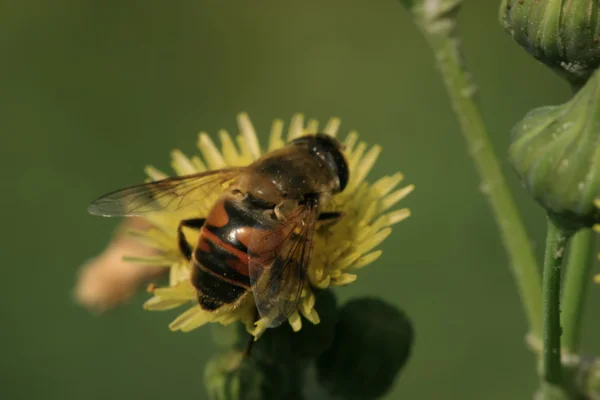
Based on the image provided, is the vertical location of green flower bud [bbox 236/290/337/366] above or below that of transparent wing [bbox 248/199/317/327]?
below

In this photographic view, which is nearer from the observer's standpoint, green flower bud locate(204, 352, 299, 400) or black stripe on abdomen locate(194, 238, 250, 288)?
black stripe on abdomen locate(194, 238, 250, 288)

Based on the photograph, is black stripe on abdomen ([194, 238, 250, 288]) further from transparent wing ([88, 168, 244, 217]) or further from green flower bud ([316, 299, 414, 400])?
green flower bud ([316, 299, 414, 400])

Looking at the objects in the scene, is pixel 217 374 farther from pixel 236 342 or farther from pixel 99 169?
pixel 99 169

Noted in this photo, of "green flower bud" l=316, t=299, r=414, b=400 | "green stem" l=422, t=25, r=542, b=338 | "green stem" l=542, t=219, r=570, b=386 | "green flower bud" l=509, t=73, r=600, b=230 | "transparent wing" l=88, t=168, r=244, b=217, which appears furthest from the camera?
"green flower bud" l=316, t=299, r=414, b=400

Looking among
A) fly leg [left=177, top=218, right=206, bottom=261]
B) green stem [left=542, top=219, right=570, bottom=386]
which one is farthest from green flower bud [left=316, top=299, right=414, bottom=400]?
green stem [left=542, top=219, right=570, bottom=386]

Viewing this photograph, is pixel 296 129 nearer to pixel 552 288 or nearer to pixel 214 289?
pixel 214 289

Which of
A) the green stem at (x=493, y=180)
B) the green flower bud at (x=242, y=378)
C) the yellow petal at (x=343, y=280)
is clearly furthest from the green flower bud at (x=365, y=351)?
the green stem at (x=493, y=180)

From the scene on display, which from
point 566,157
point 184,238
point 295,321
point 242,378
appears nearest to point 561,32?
point 566,157
